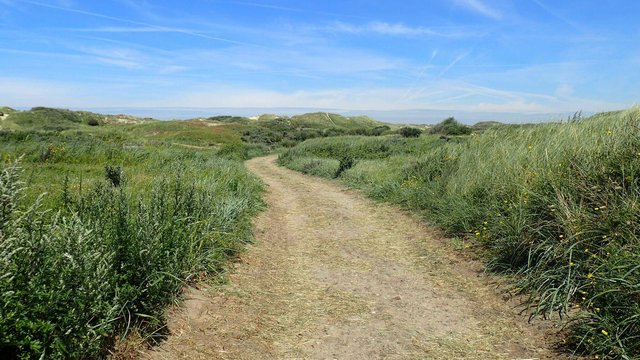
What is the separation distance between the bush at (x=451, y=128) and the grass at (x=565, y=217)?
1032 inches

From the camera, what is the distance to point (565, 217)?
16.4 ft

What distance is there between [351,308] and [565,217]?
8.80 ft

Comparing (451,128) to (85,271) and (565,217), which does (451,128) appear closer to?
(565,217)

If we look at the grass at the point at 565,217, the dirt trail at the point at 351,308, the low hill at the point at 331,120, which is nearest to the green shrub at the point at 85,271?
the dirt trail at the point at 351,308

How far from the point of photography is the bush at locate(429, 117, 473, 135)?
34841mm

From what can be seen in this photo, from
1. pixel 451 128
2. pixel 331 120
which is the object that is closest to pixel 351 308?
pixel 451 128

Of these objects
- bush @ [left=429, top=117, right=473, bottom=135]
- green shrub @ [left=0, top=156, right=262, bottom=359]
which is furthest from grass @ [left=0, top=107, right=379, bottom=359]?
bush @ [left=429, top=117, right=473, bottom=135]

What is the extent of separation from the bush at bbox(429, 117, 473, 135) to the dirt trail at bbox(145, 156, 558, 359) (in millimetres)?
29011

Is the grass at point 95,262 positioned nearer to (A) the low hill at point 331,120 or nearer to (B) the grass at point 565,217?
(B) the grass at point 565,217

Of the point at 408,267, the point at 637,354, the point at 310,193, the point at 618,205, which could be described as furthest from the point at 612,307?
the point at 310,193

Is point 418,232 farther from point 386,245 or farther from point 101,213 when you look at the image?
point 101,213

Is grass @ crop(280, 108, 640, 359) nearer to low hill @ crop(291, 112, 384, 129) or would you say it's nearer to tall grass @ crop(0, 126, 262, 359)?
tall grass @ crop(0, 126, 262, 359)

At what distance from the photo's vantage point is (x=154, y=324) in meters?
3.61

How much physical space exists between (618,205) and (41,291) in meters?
5.28
